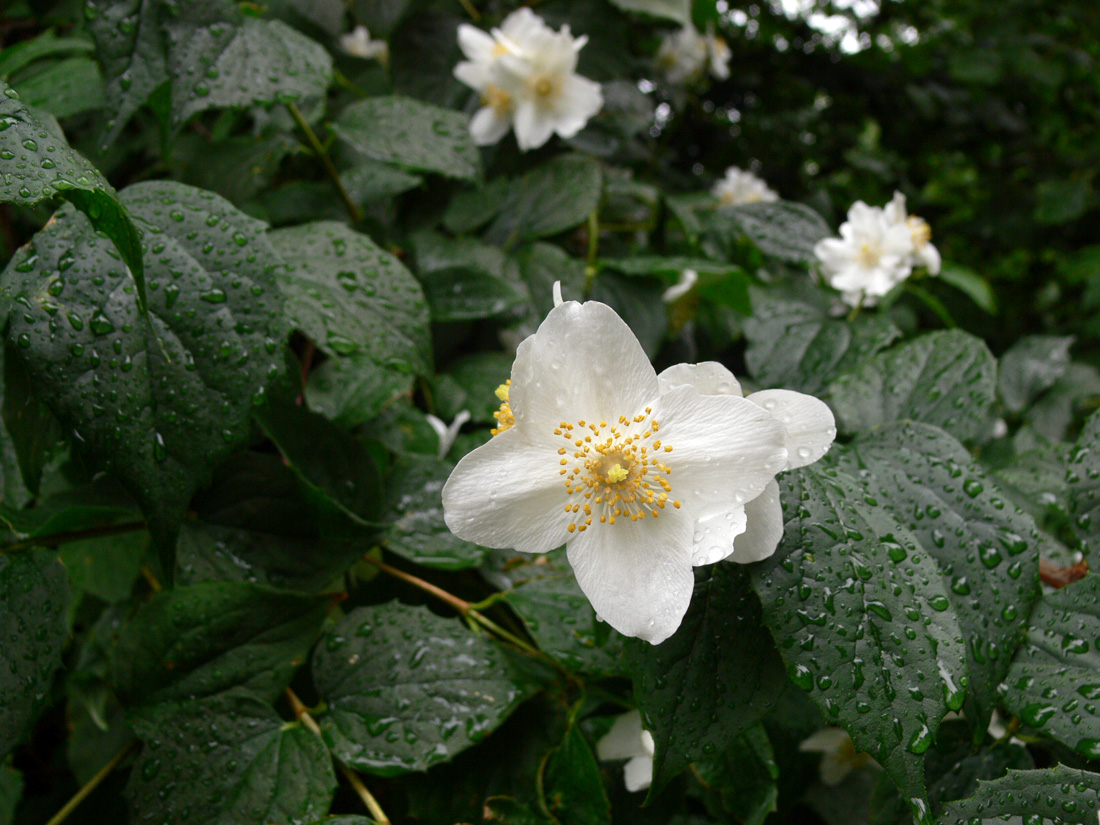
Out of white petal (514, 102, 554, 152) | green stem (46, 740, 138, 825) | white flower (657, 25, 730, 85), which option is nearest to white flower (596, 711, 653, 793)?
green stem (46, 740, 138, 825)

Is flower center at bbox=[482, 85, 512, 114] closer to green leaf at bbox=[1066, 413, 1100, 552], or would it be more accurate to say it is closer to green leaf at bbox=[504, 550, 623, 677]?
green leaf at bbox=[504, 550, 623, 677]

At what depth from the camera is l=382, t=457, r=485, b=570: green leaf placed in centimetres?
92

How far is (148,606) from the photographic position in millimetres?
820

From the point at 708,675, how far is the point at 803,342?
0.88 meters

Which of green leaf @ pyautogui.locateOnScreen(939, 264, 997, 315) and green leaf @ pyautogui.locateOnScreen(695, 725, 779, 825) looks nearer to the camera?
green leaf @ pyautogui.locateOnScreen(695, 725, 779, 825)

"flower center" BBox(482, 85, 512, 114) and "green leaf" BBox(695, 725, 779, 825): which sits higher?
"flower center" BBox(482, 85, 512, 114)

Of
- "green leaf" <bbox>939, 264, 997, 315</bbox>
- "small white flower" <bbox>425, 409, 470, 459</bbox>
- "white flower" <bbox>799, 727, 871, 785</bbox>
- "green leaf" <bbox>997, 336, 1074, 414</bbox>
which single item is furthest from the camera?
"green leaf" <bbox>997, 336, 1074, 414</bbox>

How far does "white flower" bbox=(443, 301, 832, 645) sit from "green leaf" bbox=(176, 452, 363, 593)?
0.36m

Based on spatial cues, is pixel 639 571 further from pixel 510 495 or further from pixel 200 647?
pixel 200 647

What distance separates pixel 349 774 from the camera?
0.81 m

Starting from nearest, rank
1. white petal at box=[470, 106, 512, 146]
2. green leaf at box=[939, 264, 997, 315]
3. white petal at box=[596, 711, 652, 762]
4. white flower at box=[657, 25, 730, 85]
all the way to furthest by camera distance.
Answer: white petal at box=[596, 711, 652, 762] < white petal at box=[470, 106, 512, 146] < green leaf at box=[939, 264, 997, 315] < white flower at box=[657, 25, 730, 85]

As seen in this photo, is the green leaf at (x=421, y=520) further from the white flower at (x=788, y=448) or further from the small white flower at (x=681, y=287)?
the small white flower at (x=681, y=287)

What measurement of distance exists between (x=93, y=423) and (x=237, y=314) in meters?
Answer: 0.16

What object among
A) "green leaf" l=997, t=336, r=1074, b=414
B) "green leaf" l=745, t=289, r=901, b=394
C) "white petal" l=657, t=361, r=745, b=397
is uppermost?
"white petal" l=657, t=361, r=745, b=397
